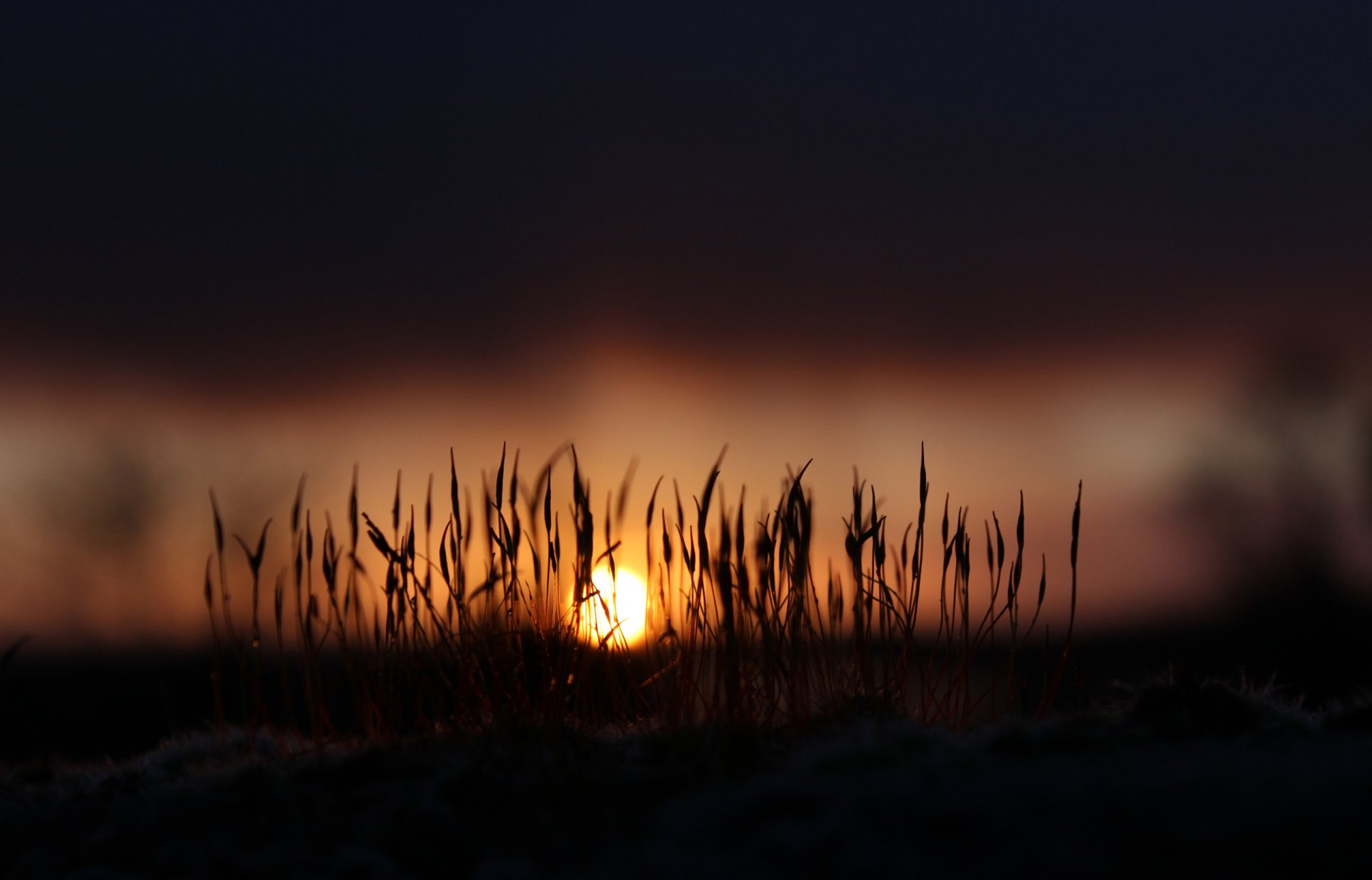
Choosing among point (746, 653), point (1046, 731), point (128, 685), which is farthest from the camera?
point (128, 685)

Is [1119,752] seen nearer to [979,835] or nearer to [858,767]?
[858,767]

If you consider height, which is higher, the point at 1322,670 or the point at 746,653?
the point at 746,653

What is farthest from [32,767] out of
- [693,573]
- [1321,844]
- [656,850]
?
[1321,844]

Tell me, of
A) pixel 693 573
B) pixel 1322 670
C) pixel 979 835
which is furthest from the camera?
pixel 1322 670

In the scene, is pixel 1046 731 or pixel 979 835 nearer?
pixel 979 835

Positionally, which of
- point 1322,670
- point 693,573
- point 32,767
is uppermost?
point 693,573

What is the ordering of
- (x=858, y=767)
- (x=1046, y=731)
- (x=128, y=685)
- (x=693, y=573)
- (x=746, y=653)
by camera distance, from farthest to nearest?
(x=128, y=685) → (x=693, y=573) → (x=746, y=653) → (x=1046, y=731) → (x=858, y=767)

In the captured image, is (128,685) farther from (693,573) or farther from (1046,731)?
(1046,731)

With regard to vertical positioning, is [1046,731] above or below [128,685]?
above

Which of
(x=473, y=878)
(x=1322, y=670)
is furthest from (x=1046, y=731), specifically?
(x=1322, y=670)
